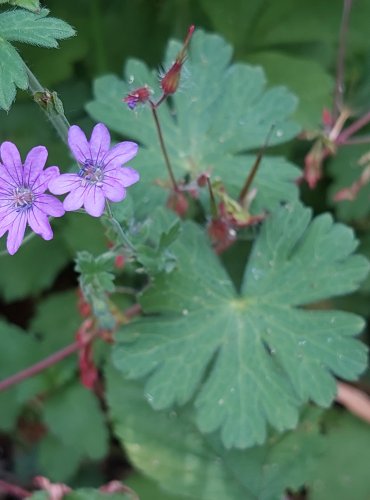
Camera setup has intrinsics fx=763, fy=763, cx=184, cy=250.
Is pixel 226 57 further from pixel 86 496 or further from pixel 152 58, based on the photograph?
pixel 86 496

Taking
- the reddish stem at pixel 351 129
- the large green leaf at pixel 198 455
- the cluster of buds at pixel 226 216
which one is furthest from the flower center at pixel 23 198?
the reddish stem at pixel 351 129

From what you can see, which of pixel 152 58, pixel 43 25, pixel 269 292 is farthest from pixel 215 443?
pixel 152 58

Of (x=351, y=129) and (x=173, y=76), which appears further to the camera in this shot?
(x=351, y=129)

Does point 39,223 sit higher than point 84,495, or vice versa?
point 39,223

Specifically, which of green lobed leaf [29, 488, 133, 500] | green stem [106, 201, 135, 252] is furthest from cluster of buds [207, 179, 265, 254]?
green lobed leaf [29, 488, 133, 500]

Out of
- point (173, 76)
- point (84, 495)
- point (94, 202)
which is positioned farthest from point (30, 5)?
point (84, 495)

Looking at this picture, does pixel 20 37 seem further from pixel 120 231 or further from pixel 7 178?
pixel 120 231

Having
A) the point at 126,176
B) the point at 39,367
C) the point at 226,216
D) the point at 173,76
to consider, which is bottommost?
the point at 39,367

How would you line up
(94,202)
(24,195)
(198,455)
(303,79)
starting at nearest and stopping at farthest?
(94,202), (24,195), (198,455), (303,79)
